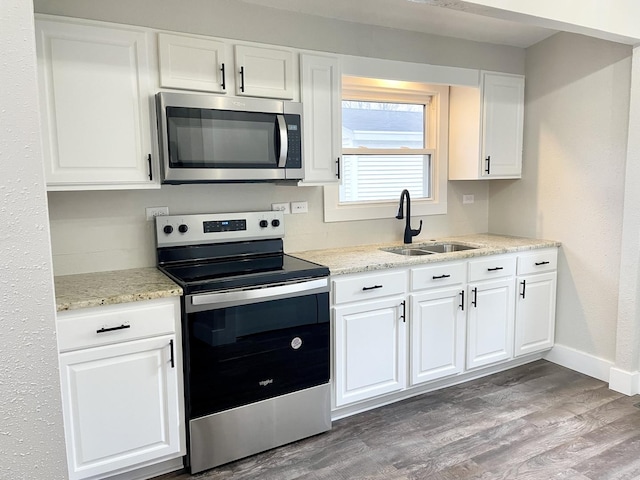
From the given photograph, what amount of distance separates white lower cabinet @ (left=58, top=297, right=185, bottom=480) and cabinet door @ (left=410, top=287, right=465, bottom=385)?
4.70 ft

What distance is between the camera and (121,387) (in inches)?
81.1

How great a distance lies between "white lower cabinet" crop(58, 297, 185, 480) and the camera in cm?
196

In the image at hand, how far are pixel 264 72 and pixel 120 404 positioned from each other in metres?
1.83

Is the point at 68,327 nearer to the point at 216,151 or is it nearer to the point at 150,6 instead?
the point at 216,151

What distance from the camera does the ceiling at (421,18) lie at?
2807 millimetres

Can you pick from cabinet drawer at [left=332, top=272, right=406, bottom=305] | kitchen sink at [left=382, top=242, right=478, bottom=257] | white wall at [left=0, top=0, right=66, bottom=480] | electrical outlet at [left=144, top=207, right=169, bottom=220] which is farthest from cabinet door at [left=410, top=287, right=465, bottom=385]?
white wall at [left=0, top=0, right=66, bottom=480]

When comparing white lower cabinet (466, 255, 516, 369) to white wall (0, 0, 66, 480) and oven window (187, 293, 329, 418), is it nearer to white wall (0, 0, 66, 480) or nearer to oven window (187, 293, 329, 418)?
oven window (187, 293, 329, 418)

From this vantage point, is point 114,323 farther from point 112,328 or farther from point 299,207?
point 299,207

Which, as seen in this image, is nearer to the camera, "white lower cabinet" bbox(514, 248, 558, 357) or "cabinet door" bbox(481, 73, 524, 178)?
"white lower cabinet" bbox(514, 248, 558, 357)

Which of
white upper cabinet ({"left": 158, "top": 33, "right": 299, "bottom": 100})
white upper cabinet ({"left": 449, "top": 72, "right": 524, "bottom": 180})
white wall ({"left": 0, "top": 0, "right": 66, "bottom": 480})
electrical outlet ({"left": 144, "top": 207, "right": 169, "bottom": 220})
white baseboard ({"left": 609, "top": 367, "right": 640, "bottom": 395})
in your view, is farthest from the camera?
white upper cabinet ({"left": 449, "top": 72, "right": 524, "bottom": 180})

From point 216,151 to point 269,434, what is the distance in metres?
1.49

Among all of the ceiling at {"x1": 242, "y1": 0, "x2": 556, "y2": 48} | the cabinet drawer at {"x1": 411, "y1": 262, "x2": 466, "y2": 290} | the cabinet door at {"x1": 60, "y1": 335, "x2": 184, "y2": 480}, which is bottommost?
the cabinet door at {"x1": 60, "y1": 335, "x2": 184, "y2": 480}

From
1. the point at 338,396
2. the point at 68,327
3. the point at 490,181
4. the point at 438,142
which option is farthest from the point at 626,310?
the point at 68,327

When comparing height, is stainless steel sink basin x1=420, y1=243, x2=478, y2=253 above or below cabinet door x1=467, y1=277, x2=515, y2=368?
above
